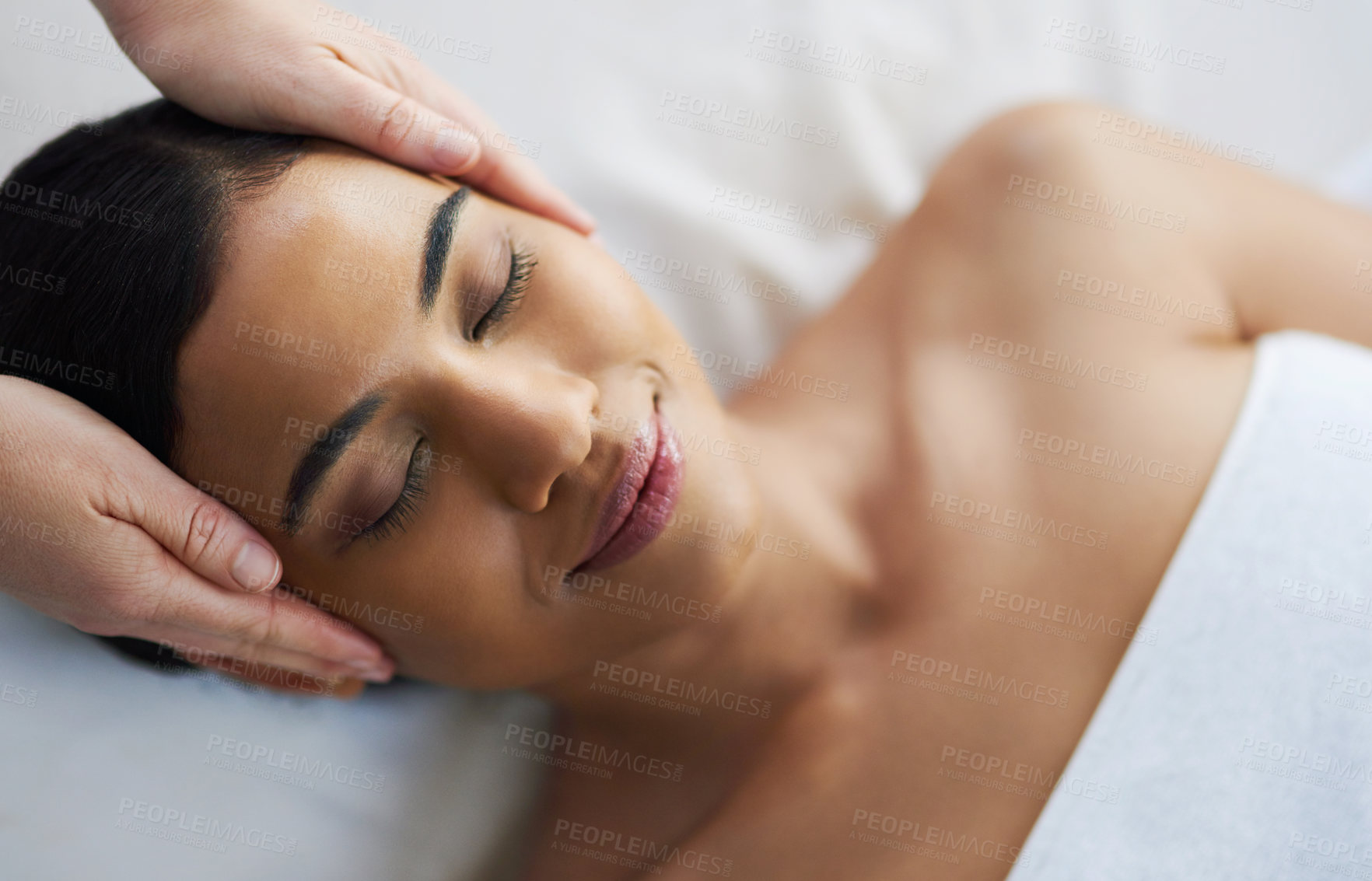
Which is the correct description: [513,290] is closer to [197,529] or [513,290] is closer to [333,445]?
[333,445]

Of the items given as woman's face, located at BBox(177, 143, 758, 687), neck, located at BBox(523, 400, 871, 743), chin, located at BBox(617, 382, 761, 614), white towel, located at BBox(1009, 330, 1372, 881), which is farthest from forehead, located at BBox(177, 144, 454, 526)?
white towel, located at BBox(1009, 330, 1372, 881)

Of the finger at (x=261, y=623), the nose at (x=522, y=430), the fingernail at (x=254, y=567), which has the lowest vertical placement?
the finger at (x=261, y=623)

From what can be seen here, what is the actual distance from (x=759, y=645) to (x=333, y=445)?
690 millimetres

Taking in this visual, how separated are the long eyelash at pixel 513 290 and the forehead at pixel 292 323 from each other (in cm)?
9

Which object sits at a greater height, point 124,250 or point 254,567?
point 124,250

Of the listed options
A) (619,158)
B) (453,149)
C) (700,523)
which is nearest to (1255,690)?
(700,523)

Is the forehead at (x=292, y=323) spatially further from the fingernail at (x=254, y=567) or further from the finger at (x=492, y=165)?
the finger at (x=492, y=165)

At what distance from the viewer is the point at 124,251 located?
1097 mm

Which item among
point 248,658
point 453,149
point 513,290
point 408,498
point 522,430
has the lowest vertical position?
point 248,658

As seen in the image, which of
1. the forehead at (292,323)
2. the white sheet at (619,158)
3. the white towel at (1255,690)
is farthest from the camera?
the white sheet at (619,158)

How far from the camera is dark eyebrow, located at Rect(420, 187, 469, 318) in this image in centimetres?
105

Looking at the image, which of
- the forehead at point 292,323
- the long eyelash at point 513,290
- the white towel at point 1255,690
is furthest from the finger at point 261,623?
the white towel at point 1255,690

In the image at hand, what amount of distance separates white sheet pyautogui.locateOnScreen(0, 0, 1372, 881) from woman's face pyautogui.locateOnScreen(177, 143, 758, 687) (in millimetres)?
449

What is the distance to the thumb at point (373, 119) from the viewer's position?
3.77ft
